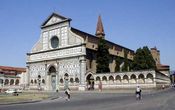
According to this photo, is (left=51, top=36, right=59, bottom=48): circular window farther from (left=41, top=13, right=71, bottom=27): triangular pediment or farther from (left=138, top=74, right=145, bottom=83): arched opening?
(left=138, top=74, right=145, bottom=83): arched opening

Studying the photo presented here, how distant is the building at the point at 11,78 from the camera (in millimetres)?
87188

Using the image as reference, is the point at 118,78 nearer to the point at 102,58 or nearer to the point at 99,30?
the point at 102,58

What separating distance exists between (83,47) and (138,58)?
1517 cm

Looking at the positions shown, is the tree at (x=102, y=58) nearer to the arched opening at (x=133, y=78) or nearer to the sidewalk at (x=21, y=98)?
the arched opening at (x=133, y=78)

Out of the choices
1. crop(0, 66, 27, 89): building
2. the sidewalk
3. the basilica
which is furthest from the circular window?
the sidewalk

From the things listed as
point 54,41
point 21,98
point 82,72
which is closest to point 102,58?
point 82,72

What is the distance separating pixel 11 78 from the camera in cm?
9506

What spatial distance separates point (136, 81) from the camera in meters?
55.8

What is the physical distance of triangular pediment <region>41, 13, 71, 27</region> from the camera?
221 feet

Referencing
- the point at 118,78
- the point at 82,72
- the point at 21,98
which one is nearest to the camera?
the point at 21,98

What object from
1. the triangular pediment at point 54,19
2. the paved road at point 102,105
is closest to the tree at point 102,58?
the triangular pediment at point 54,19

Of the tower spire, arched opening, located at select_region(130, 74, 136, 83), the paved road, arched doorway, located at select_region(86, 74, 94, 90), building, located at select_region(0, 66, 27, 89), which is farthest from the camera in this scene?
the tower spire

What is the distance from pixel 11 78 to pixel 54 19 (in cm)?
3771

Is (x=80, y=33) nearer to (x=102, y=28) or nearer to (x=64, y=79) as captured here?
(x=64, y=79)
